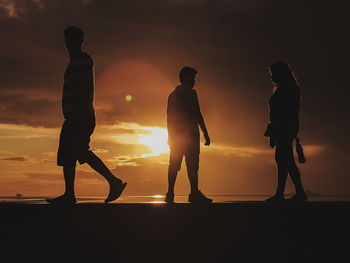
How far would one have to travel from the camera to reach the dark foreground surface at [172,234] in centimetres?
595

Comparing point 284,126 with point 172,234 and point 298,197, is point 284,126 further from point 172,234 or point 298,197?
point 172,234

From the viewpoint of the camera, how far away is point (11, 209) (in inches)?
271

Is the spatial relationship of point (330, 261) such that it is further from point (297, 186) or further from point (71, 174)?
point (71, 174)

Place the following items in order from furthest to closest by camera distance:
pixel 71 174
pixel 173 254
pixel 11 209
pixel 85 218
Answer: pixel 71 174
pixel 11 209
pixel 85 218
pixel 173 254

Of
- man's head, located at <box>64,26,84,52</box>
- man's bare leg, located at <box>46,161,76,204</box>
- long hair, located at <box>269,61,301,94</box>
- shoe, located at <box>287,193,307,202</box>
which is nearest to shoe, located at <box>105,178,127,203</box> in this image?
man's bare leg, located at <box>46,161,76,204</box>

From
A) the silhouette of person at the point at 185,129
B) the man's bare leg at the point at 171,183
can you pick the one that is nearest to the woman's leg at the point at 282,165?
the silhouette of person at the point at 185,129

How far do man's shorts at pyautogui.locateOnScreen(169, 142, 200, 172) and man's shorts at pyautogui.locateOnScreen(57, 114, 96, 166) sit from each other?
100 inches

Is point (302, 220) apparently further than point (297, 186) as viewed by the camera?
No

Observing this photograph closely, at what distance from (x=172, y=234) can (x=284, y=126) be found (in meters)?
4.15

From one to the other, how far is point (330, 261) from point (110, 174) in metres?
4.13

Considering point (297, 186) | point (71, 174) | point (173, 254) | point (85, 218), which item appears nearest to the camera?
point (173, 254)

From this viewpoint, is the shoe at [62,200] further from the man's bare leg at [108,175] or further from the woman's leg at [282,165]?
the woman's leg at [282,165]

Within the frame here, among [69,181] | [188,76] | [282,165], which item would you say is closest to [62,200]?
[69,181]

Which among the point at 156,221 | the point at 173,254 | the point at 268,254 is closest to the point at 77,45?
the point at 156,221
